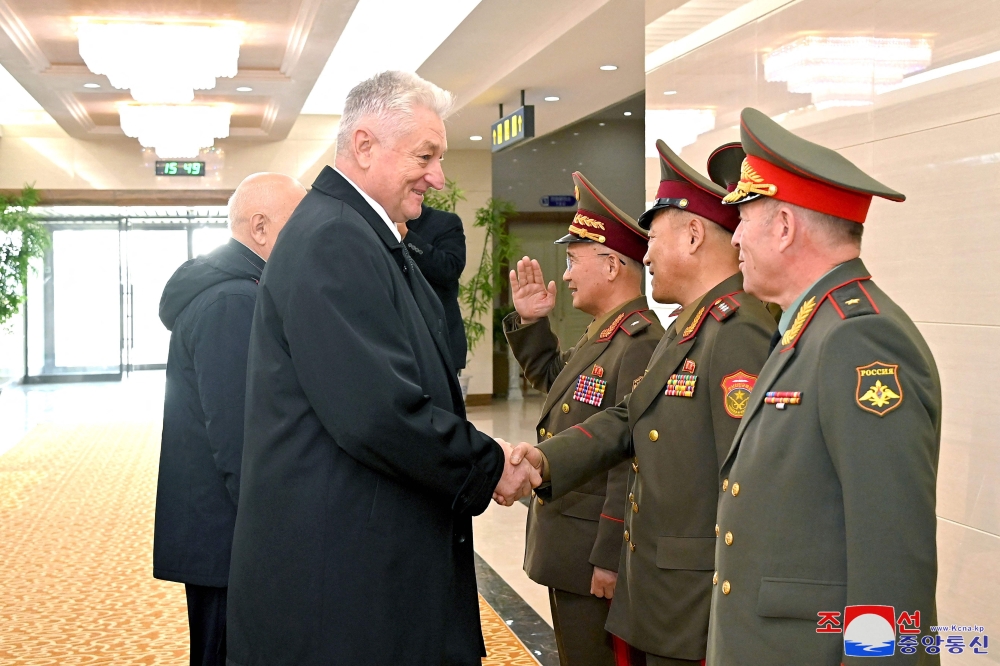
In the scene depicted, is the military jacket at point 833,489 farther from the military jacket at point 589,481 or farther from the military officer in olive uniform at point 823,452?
the military jacket at point 589,481

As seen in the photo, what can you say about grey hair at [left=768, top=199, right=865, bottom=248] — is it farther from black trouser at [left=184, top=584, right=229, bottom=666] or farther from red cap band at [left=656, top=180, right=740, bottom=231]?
black trouser at [left=184, top=584, right=229, bottom=666]

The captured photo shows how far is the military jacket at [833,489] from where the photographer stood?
1462mm

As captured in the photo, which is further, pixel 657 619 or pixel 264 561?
pixel 657 619

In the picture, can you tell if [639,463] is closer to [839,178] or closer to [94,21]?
[839,178]

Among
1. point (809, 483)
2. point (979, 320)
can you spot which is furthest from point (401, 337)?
point (979, 320)

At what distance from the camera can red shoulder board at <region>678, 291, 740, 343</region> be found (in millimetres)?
2242

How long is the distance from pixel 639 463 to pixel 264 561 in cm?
97

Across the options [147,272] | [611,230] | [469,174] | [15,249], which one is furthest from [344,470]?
[147,272]

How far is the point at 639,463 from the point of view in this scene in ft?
7.80

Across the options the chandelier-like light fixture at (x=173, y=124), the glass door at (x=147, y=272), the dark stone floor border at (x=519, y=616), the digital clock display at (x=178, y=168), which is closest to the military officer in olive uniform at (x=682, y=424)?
the dark stone floor border at (x=519, y=616)

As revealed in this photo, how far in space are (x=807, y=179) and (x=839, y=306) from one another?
24cm

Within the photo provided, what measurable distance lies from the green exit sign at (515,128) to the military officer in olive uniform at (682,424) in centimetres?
639

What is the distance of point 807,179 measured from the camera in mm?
1685

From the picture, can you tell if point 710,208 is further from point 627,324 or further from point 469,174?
point 469,174
